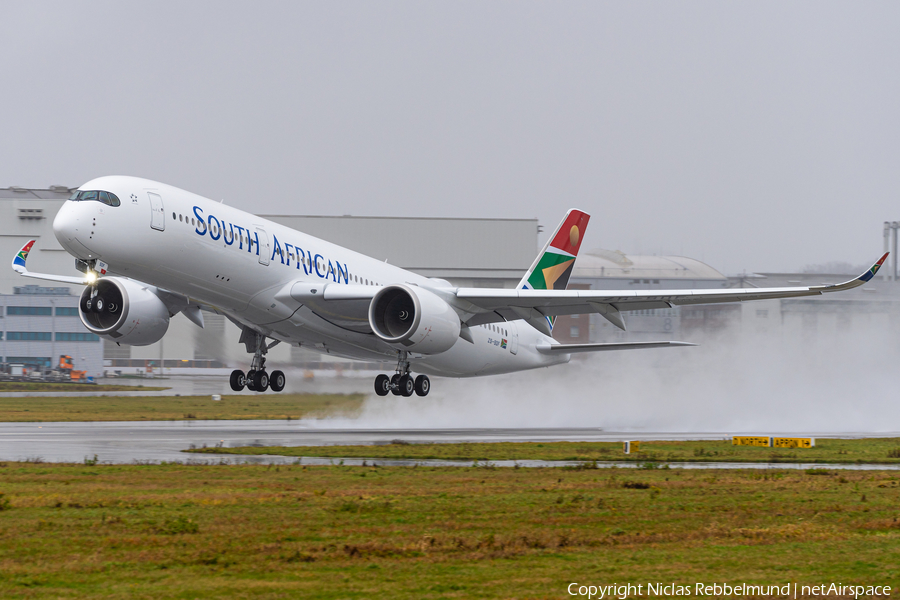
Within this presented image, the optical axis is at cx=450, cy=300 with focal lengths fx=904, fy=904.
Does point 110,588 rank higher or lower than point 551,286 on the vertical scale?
lower

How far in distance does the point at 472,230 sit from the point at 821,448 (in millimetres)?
54559

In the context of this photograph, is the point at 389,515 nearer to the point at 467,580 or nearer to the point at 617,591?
the point at 467,580

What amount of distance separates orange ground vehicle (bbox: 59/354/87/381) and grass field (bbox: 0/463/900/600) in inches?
2441

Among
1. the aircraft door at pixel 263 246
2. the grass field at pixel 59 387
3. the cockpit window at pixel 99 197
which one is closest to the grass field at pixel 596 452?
the aircraft door at pixel 263 246

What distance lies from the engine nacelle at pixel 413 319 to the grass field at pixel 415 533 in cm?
811

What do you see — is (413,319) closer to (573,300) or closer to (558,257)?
(573,300)

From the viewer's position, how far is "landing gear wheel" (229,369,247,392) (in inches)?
1278

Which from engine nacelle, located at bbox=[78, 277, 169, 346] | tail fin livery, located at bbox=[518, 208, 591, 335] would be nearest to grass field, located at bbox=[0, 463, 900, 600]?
engine nacelle, located at bbox=[78, 277, 169, 346]

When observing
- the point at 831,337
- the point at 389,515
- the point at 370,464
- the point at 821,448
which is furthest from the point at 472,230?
the point at 389,515

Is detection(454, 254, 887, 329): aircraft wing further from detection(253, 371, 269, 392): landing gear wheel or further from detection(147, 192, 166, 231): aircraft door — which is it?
detection(147, 192, 166, 231): aircraft door

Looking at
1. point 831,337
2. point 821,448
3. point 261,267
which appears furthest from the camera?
point 831,337

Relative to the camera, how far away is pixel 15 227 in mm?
86312

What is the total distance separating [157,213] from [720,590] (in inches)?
718

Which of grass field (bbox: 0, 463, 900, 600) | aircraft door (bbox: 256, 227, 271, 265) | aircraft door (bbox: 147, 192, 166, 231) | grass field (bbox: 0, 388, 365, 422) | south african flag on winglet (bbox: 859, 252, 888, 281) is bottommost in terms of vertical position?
grass field (bbox: 0, 388, 365, 422)
